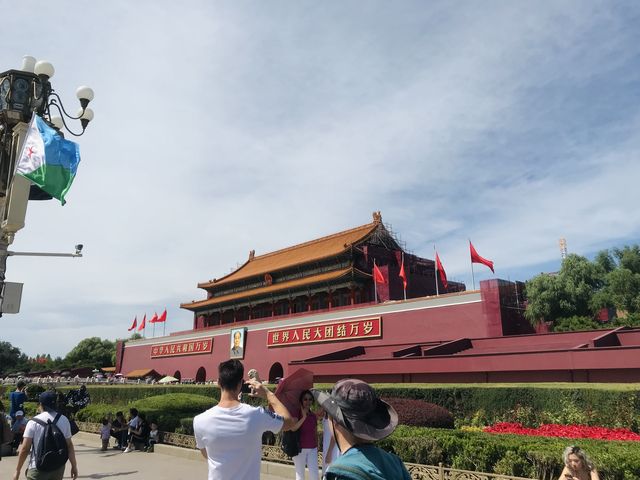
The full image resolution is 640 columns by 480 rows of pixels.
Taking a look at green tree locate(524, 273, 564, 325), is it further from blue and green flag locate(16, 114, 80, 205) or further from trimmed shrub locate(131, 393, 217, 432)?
blue and green flag locate(16, 114, 80, 205)

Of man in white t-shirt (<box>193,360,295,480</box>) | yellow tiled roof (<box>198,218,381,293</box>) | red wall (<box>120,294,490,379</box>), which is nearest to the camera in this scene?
man in white t-shirt (<box>193,360,295,480</box>)

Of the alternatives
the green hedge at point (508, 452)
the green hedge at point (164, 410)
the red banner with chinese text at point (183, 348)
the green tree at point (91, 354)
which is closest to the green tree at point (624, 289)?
the green hedge at point (164, 410)

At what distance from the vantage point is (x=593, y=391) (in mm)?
11484

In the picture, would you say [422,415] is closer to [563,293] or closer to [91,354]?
[563,293]

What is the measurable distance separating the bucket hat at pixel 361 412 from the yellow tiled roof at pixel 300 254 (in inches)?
1152

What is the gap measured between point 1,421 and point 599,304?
25.3m

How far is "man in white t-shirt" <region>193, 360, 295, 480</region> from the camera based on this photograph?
2822 mm

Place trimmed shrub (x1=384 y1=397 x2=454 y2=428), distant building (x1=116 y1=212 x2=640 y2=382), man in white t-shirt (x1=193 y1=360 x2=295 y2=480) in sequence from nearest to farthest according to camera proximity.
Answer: man in white t-shirt (x1=193 y1=360 x2=295 y2=480)
trimmed shrub (x1=384 y1=397 x2=454 y2=428)
distant building (x1=116 y1=212 x2=640 y2=382)

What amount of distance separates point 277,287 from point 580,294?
63.3 ft

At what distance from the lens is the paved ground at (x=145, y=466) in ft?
26.5

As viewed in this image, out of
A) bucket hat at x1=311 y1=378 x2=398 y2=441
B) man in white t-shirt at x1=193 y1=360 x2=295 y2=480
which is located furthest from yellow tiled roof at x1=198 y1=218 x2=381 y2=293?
bucket hat at x1=311 y1=378 x2=398 y2=441

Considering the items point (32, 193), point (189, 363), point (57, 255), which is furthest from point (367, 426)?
point (189, 363)

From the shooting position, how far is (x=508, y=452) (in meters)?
6.29

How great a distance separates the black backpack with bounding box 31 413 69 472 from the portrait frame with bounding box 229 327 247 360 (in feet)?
97.2
